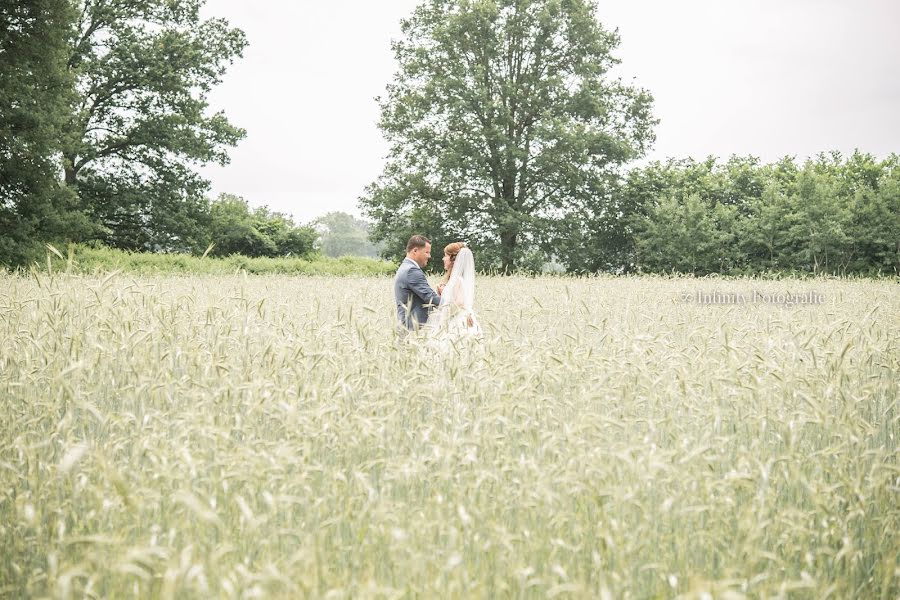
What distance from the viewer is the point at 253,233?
3600 centimetres

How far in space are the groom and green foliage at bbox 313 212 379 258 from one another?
10610 centimetres

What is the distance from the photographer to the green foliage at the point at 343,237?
121600 millimetres

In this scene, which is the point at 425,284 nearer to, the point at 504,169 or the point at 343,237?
the point at 504,169

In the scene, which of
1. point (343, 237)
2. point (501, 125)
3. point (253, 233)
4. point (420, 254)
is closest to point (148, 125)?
point (253, 233)

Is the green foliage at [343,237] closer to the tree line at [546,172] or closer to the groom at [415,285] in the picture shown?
the tree line at [546,172]

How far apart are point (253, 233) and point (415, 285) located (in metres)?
30.4

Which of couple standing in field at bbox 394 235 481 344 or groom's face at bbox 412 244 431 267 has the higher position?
groom's face at bbox 412 244 431 267

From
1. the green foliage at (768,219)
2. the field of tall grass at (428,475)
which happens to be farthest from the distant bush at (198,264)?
the field of tall grass at (428,475)

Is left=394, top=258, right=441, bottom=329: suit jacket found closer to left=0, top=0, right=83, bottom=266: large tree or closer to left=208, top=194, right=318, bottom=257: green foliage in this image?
left=0, top=0, right=83, bottom=266: large tree

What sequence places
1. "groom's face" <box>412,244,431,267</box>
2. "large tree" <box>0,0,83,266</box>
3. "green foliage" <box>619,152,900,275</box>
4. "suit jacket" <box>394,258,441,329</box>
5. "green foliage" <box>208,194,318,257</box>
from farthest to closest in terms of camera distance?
"green foliage" <box>208,194,318,257</box> < "green foliage" <box>619,152,900,275</box> < "large tree" <box>0,0,83,266</box> < "groom's face" <box>412,244,431,267</box> < "suit jacket" <box>394,258,441,329</box>

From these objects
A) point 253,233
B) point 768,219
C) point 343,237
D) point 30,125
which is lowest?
point 253,233

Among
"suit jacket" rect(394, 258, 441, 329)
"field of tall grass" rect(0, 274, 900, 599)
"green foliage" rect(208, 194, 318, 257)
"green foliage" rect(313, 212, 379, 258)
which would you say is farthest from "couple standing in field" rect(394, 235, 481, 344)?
"green foliage" rect(313, 212, 379, 258)

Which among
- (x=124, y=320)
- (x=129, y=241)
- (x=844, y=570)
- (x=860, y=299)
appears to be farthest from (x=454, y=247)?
(x=129, y=241)

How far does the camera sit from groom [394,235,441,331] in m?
7.79
